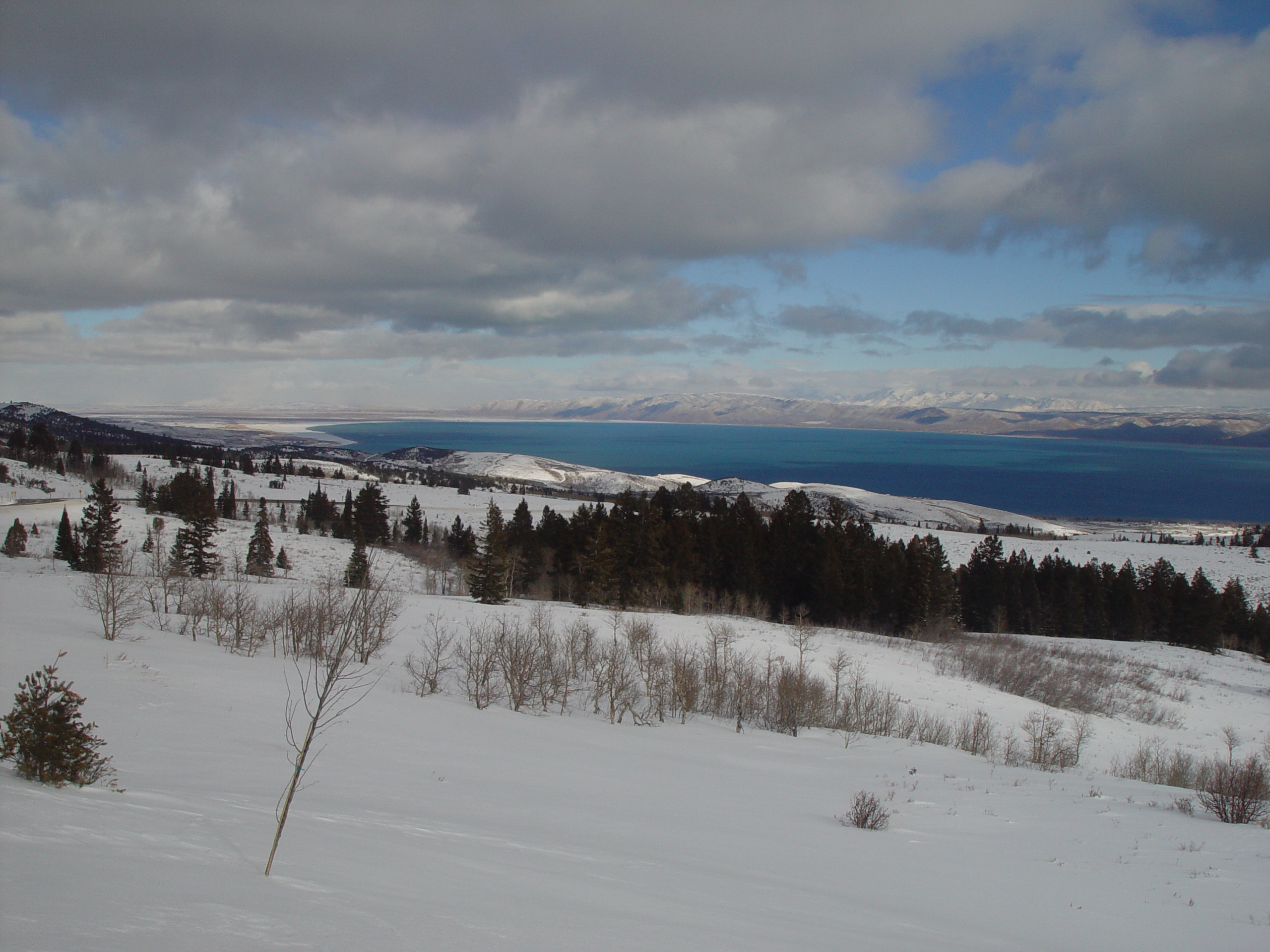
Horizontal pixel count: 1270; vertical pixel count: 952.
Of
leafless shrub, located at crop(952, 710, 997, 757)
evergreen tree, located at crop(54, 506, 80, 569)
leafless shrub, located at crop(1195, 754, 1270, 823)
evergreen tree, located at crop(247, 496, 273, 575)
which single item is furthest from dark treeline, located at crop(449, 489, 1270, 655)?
leafless shrub, located at crop(1195, 754, 1270, 823)

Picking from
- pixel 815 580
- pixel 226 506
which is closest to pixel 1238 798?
pixel 815 580

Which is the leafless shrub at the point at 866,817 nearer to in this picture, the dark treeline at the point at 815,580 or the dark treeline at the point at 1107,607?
the dark treeline at the point at 815,580

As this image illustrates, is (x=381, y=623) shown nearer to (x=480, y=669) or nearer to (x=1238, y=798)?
(x=480, y=669)

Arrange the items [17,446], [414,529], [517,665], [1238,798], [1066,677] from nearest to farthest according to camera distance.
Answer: [1238,798]
[517,665]
[1066,677]
[414,529]
[17,446]

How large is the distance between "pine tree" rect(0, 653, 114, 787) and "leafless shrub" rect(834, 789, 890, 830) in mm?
13135

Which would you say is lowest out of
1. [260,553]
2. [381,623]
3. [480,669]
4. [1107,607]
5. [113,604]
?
[1107,607]

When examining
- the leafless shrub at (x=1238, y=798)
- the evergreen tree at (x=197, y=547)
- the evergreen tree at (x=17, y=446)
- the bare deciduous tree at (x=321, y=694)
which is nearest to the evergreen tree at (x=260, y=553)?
the evergreen tree at (x=197, y=547)

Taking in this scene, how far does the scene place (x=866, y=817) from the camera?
45.8 ft

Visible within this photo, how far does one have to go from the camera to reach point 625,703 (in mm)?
28031

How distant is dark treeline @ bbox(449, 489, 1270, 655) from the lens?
5594cm

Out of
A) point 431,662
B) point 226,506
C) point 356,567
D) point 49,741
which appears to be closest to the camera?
point 49,741

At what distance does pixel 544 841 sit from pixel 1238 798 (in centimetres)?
1558

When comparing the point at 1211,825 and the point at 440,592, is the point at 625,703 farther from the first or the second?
the point at 440,592

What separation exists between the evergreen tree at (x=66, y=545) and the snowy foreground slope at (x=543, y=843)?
4053 cm
